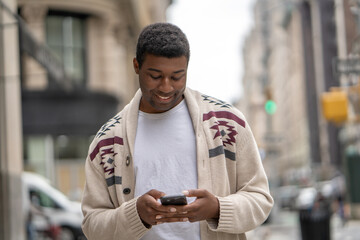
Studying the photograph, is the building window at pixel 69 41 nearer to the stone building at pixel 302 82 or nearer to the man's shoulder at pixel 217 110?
the stone building at pixel 302 82

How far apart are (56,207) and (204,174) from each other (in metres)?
16.0

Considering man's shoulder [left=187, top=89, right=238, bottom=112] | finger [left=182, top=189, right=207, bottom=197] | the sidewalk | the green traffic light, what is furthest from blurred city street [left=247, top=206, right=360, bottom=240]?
finger [left=182, top=189, right=207, bottom=197]

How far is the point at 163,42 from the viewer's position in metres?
2.78

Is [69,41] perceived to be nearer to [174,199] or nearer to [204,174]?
[204,174]

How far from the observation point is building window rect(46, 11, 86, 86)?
27.4 m

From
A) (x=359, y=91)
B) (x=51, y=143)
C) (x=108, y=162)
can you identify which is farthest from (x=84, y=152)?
(x=108, y=162)

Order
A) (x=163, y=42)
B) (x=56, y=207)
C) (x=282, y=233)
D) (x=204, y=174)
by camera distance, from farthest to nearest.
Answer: (x=282, y=233)
(x=56, y=207)
(x=204, y=174)
(x=163, y=42)

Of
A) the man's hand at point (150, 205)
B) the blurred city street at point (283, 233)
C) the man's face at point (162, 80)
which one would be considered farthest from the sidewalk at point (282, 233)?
the man's hand at point (150, 205)

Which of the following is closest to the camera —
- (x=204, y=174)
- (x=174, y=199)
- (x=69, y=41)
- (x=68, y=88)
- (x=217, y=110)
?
(x=174, y=199)

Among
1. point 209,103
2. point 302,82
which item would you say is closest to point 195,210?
point 209,103

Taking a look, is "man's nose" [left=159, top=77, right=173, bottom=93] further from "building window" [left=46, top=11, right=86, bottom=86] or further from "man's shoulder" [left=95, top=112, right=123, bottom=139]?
"building window" [left=46, top=11, right=86, bottom=86]

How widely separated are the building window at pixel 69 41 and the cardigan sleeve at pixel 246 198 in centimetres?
2440

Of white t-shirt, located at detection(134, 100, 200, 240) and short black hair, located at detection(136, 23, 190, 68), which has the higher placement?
short black hair, located at detection(136, 23, 190, 68)

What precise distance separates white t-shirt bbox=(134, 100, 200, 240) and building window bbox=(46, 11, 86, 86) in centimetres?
2432
